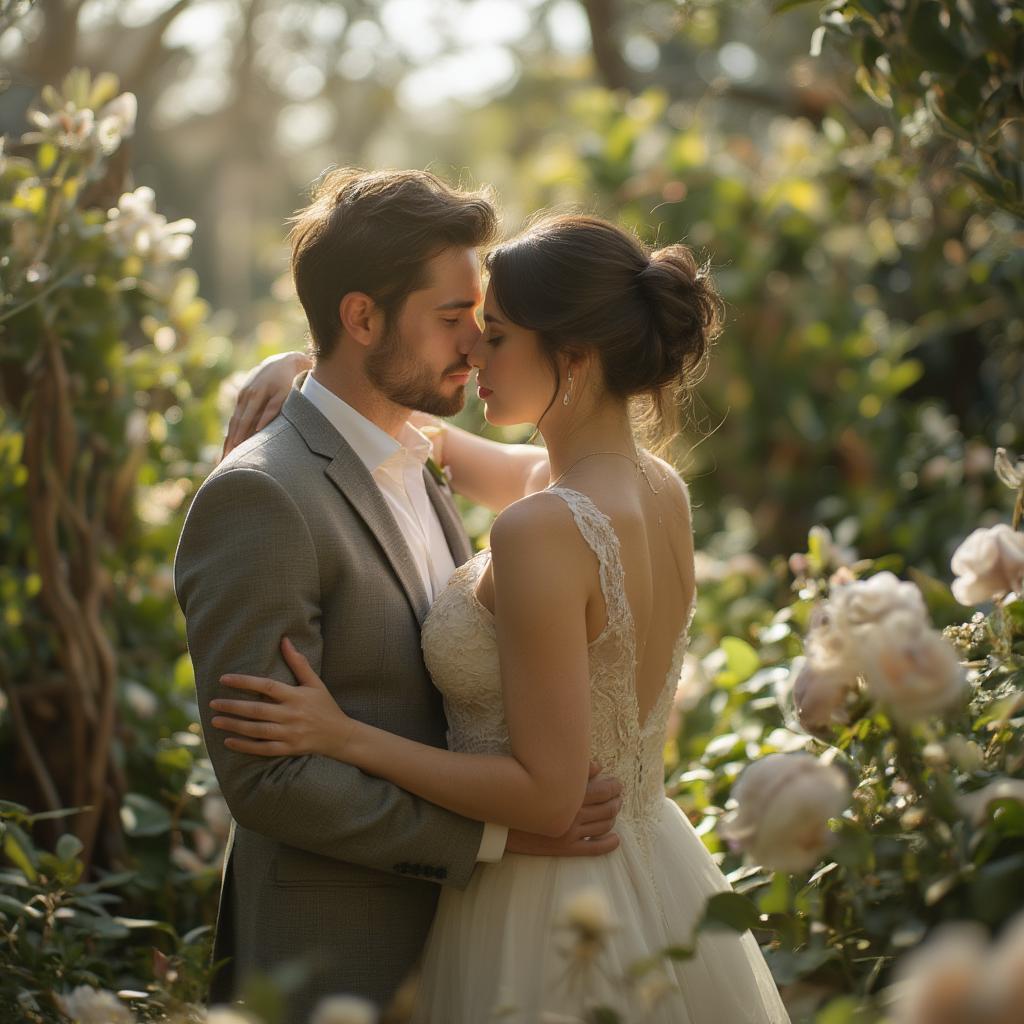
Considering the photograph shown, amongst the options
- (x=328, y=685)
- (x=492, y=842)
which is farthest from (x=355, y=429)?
(x=492, y=842)

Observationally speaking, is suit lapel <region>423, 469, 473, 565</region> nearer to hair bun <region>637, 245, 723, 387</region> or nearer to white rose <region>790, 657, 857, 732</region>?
hair bun <region>637, 245, 723, 387</region>

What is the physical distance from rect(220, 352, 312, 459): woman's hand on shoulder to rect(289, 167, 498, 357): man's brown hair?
5.0 inches

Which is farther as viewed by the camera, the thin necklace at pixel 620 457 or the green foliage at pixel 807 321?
the green foliage at pixel 807 321

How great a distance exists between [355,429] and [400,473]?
17cm

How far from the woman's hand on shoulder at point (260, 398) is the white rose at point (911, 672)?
1.55 meters

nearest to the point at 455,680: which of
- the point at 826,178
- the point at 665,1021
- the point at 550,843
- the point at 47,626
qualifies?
the point at 550,843

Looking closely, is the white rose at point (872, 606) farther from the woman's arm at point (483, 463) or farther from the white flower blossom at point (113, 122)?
the white flower blossom at point (113, 122)

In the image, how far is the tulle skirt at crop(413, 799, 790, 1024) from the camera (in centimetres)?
205

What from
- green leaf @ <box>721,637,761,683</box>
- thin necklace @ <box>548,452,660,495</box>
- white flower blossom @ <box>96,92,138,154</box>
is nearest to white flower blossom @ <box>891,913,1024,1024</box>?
thin necklace @ <box>548,452,660,495</box>

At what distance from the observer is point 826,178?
18.4 feet

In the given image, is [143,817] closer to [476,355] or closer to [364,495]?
[364,495]

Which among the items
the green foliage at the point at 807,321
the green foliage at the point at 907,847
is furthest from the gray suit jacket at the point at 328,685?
the green foliage at the point at 807,321

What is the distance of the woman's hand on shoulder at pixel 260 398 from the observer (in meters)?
2.54

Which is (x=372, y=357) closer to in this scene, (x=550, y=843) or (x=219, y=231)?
(x=550, y=843)
